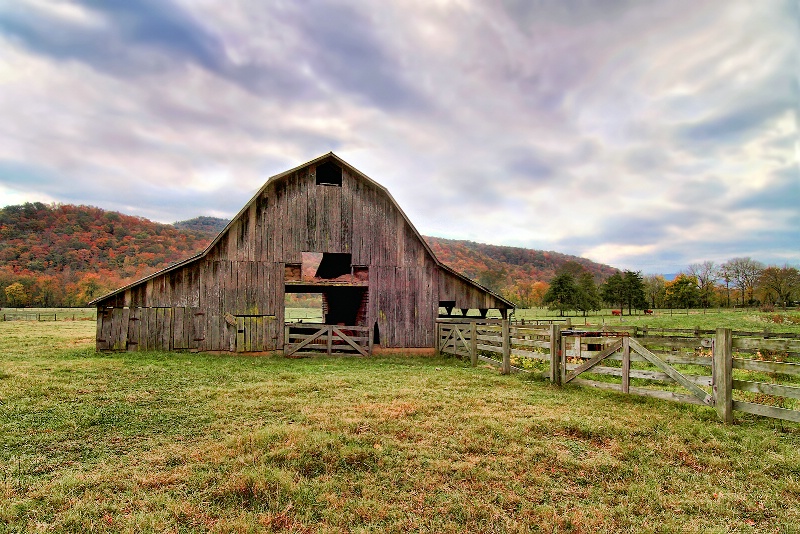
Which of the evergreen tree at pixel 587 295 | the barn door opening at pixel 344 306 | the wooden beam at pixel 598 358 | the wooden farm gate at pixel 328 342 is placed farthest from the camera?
the evergreen tree at pixel 587 295

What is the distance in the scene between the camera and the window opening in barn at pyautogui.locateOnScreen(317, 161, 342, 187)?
18.1 metres

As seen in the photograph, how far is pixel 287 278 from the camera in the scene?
1758 centimetres

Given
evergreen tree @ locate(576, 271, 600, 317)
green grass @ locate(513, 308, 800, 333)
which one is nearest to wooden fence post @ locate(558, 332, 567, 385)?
green grass @ locate(513, 308, 800, 333)

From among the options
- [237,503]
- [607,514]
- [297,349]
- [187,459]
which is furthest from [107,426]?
[297,349]

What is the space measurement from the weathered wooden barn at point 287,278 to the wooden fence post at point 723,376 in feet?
37.7

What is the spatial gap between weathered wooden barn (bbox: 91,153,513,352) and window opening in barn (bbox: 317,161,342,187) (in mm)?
43

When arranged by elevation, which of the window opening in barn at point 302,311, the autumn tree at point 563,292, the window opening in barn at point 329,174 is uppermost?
the window opening in barn at point 329,174

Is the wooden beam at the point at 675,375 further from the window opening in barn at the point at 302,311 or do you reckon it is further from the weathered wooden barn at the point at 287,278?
the window opening in barn at the point at 302,311

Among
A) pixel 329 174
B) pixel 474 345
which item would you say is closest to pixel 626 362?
pixel 474 345

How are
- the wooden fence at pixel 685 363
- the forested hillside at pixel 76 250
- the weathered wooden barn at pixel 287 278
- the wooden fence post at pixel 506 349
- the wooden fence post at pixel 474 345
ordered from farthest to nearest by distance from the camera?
the forested hillside at pixel 76 250, the weathered wooden barn at pixel 287 278, the wooden fence post at pixel 474 345, the wooden fence post at pixel 506 349, the wooden fence at pixel 685 363

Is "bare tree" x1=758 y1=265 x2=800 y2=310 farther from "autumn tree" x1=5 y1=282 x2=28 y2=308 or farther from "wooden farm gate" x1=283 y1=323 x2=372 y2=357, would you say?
"autumn tree" x1=5 y1=282 x2=28 y2=308

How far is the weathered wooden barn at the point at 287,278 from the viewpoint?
16656mm

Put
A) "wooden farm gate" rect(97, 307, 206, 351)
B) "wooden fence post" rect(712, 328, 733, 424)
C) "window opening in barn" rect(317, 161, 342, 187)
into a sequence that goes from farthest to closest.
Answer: "window opening in barn" rect(317, 161, 342, 187)
"wooden farm gate" rect(97, 307, 206, 351)
"wooden fence post" rect(712, 328, 733, 424)

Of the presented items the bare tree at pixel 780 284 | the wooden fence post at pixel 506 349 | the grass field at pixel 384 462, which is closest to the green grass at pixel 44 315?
the grass field at pixel 384 462
